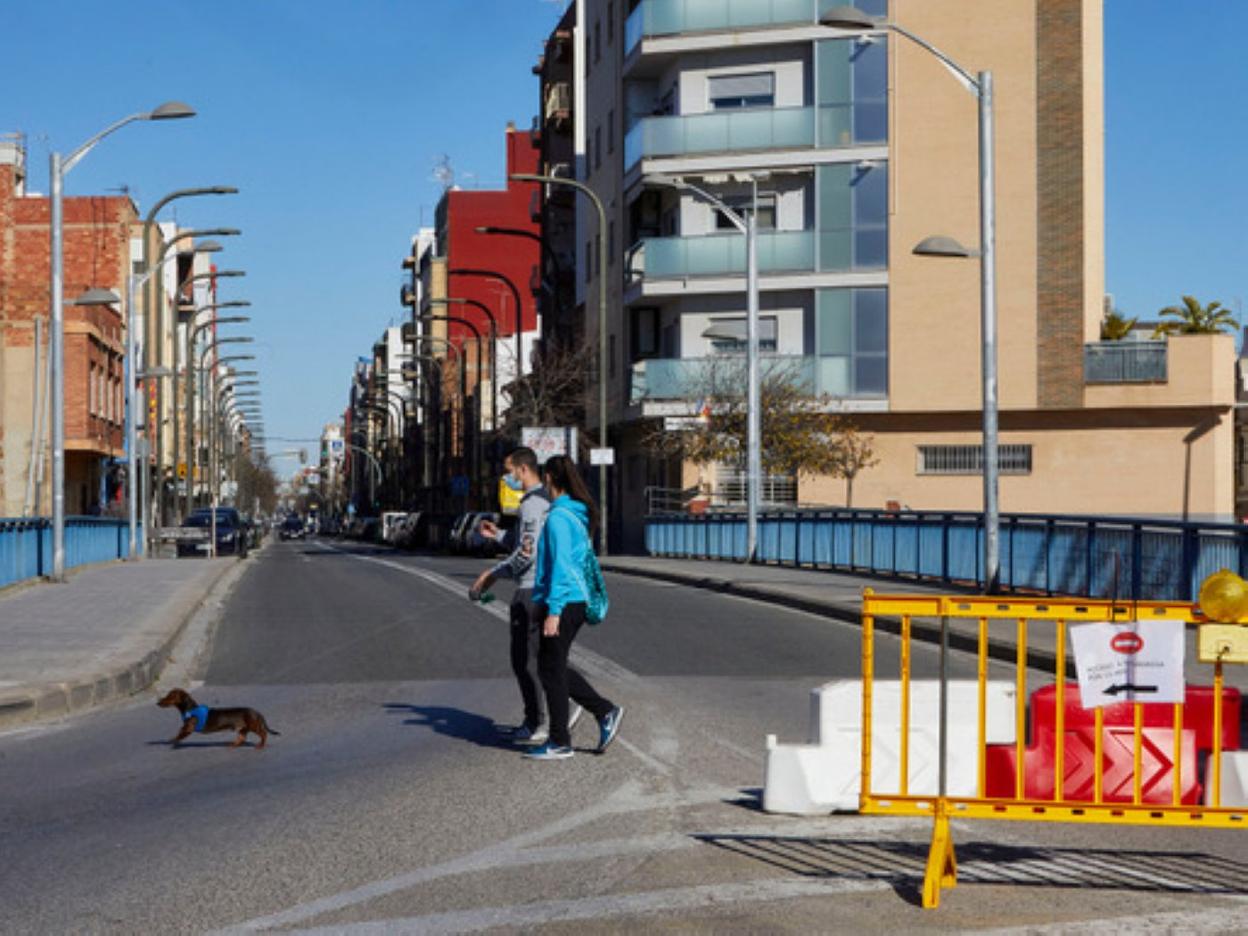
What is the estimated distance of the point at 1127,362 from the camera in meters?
46.7

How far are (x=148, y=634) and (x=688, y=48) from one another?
35.4m

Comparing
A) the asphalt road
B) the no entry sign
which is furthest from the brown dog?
the no entry sign

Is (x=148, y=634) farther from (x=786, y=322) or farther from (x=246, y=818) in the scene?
(x=786, y=322)

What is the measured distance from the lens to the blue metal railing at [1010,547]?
19.4 m

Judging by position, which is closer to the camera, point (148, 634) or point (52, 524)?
point (148, 634)

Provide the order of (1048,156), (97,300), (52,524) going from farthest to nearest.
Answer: (1048,156) < (97,300) < (52,524)

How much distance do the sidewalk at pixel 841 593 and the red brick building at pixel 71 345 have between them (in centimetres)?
2240

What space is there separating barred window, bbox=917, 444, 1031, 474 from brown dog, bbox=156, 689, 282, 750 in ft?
125

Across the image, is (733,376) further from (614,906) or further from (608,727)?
(614,906)

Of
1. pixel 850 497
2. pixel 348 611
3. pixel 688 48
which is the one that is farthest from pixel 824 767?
pixel 688 48

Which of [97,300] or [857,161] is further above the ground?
[857,161]

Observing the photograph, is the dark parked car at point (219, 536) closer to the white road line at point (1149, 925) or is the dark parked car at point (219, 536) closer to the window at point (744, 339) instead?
the window at point (744, 339)

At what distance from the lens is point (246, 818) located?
28.2 ft

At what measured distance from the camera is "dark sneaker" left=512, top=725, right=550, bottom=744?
11.1m
